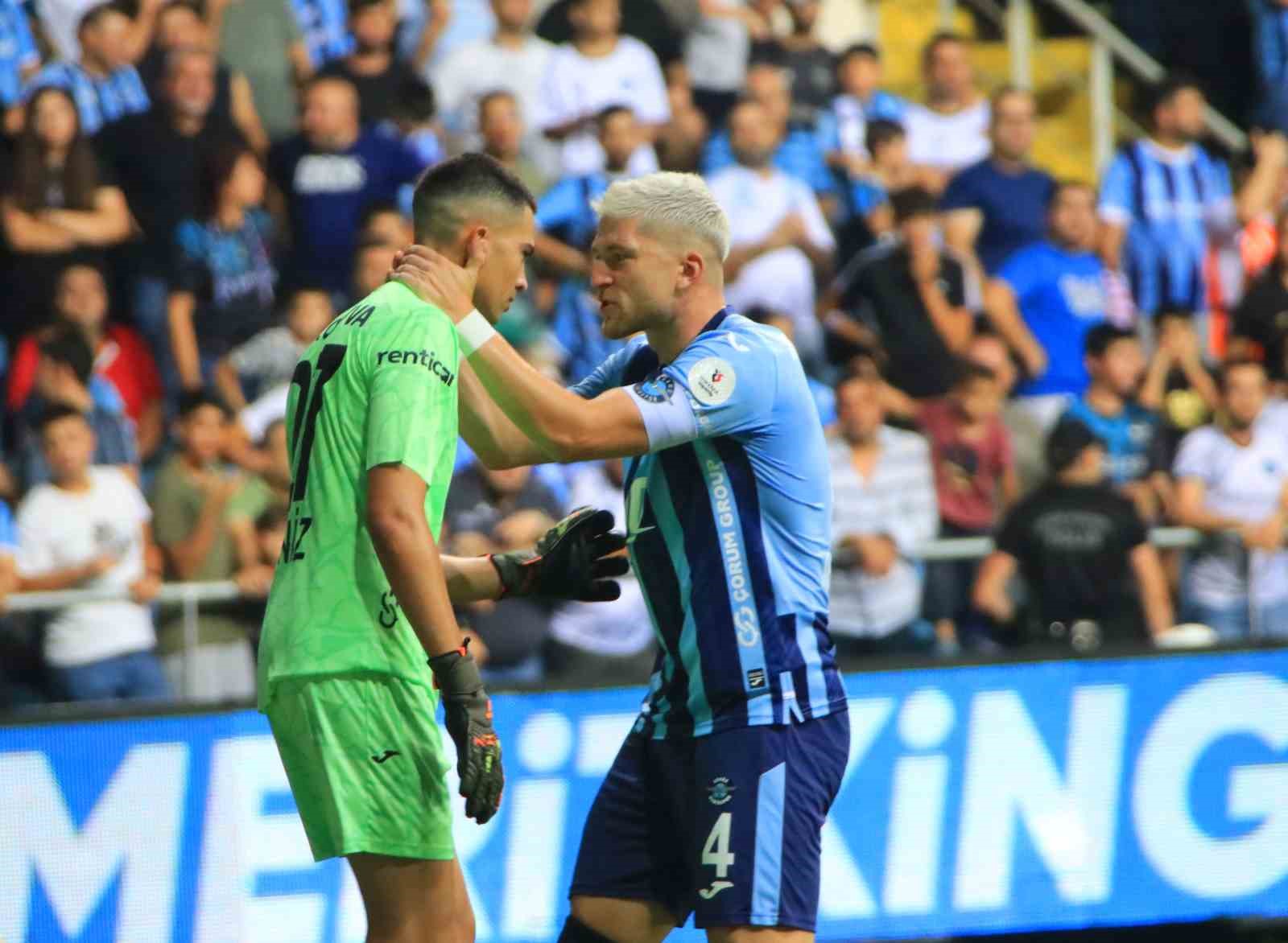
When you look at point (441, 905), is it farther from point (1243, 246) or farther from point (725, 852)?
point (1243, 246)

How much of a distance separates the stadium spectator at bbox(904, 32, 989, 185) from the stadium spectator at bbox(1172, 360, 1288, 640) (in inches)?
78.4

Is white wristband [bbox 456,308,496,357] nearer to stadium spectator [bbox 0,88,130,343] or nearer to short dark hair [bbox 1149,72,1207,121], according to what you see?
stadium spectator [bbox 0,88,130,343]

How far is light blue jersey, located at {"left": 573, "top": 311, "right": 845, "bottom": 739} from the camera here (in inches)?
193

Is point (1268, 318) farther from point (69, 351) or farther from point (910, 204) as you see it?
point (69, 351)

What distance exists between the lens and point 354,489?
4.71 m

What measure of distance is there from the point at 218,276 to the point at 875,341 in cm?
331

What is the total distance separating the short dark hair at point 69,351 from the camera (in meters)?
9.21

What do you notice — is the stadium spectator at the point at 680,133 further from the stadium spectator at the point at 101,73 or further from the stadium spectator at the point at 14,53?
the stadium spectator at the point at 14,53

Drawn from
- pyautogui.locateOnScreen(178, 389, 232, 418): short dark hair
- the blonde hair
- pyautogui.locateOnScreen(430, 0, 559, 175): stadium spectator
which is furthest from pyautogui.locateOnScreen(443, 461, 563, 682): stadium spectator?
the blonde hair

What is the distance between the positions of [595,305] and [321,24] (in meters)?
2.24

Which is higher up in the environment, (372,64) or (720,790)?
(372,64)

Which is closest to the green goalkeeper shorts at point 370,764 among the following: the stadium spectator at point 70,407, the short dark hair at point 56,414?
the short dark hair at point 56,414

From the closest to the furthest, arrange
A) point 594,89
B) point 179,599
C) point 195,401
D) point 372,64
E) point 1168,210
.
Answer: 1. point 179,599
2. point 195,401
3. point 372,64
4. point 594,89
5. point 1168,210

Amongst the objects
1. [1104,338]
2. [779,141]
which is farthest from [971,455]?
[779,141]
